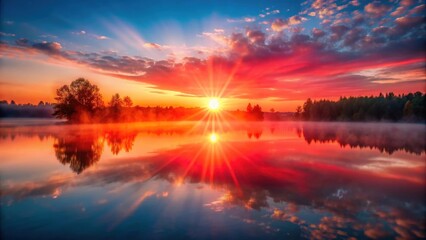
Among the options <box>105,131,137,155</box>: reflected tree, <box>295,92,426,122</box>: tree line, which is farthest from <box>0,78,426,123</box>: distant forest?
<box>105,131,137,155</box>: reflected tree

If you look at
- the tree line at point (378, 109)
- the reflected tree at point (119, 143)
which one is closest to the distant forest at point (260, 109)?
the tree line at point (378, 109)

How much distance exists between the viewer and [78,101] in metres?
86.9

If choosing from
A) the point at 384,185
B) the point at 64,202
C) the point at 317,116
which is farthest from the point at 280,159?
the point at 317,116

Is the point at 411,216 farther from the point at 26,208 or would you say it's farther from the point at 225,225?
the point at 26,208

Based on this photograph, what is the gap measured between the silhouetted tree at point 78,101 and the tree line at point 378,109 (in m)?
130

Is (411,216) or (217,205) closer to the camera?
(411,216)

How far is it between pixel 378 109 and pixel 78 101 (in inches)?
5504

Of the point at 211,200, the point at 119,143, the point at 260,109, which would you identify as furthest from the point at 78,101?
the point at 260,109

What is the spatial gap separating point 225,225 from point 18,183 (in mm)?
14625

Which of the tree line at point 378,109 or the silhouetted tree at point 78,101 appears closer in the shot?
the silhouetted tree at point 78,101

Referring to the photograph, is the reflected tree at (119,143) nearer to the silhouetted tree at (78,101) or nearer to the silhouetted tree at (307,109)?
the silhouetted tree at (78,101)

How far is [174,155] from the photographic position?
89.0ft

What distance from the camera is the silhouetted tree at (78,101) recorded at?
274 feet

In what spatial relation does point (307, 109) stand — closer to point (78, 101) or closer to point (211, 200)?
point (78, 101)
